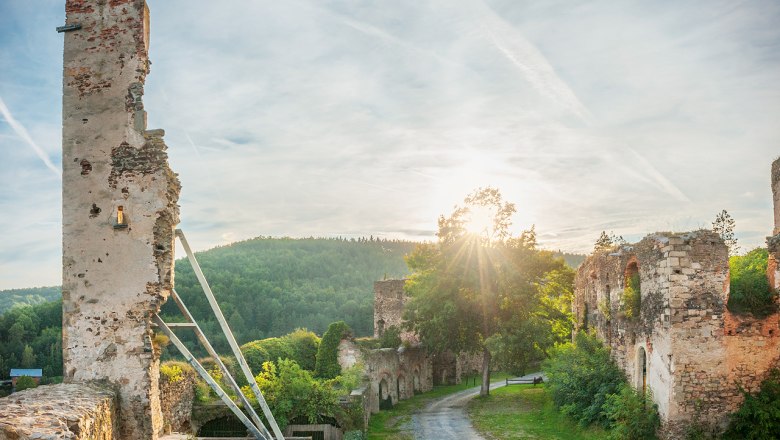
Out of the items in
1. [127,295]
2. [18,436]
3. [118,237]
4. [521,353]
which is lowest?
[521,353]

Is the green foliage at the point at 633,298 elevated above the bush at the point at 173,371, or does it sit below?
above

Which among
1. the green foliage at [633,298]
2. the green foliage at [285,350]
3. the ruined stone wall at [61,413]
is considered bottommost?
the green foliage at [285,350]

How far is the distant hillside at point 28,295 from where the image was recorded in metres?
81.5

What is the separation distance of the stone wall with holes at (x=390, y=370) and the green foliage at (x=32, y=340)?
32282mm

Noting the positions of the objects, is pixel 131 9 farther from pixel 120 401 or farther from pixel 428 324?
pixel 428 324

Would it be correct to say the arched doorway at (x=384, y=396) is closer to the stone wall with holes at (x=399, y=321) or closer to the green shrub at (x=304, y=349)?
the green shrub at (x=304, y=349)

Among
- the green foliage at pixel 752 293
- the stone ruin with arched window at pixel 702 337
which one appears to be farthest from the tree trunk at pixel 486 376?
the green foliage at pixel 752 293

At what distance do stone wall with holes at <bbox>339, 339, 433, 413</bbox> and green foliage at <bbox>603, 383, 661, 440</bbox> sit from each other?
9251 mm

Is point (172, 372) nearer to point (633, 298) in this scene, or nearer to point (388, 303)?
point (633, 298)

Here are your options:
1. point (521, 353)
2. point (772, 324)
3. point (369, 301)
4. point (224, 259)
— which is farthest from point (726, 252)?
point (224, 259)

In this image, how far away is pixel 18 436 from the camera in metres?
7.24

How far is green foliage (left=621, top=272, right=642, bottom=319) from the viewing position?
1800 centimetres

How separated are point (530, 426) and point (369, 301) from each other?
5419 centimetres

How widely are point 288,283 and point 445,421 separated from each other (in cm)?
5954
